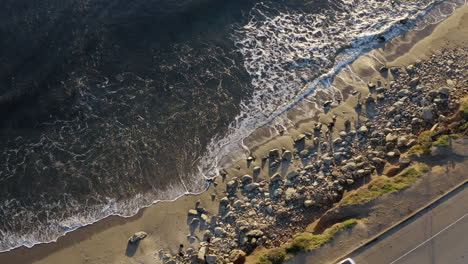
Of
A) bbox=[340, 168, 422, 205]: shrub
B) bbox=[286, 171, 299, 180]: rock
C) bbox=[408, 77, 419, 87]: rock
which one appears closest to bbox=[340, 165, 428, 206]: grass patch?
bbox=[340, 168, 422, 205]: shrub

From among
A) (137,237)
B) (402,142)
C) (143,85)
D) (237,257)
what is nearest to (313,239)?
(237,257)

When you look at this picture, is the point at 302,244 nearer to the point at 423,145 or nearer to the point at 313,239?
the point at 313,239

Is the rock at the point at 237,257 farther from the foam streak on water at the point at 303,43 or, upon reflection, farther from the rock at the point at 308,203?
the foam streak on water at the point at 303,43

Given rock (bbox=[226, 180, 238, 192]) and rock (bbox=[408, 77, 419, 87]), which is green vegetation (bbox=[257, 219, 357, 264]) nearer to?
rock (bbox=[226, 180, 238, 192])

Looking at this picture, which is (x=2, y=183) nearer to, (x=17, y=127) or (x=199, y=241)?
(x=17, y=127)

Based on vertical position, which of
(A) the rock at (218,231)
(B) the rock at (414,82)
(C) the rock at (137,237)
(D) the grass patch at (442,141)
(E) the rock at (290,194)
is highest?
(B) the rock at (414,82)

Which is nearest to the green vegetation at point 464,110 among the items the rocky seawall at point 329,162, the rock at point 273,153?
the rocky seawall at point 329,162
